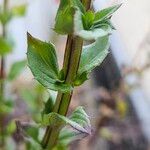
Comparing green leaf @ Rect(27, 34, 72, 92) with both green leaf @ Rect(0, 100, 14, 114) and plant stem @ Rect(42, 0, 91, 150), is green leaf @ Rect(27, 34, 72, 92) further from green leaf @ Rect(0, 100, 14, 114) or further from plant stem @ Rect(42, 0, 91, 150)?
green leaf @ Rect(0, 100, 14, 114)

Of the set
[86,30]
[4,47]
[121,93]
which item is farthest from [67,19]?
[121,93]

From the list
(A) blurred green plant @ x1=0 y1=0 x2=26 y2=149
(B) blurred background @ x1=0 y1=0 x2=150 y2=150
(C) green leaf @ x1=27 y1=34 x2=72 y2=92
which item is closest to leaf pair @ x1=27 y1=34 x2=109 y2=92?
(C) green leaf @ x1=27 y1=34 x2=72 y2=92

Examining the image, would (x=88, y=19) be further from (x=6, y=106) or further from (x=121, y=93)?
(x=121, y=93)

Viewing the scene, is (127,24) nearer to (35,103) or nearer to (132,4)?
(132,4)

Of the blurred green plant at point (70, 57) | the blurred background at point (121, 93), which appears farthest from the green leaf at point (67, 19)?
the blurred background at point (121, 93)

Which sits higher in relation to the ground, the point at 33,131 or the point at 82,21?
the point at 82,21

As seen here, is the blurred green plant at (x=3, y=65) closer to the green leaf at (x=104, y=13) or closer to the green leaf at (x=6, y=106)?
the green leaf at (x=6, y=106)

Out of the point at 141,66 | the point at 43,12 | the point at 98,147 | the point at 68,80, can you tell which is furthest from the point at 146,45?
the point at 68,80
